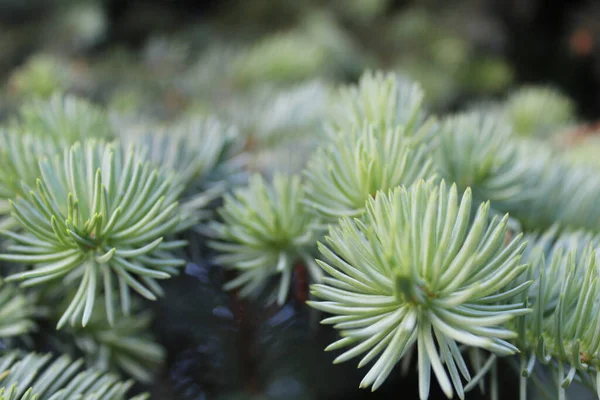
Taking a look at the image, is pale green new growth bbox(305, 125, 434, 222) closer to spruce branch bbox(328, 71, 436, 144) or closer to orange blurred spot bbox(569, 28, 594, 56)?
spruce branch bbox(328, 71, 436, 144)

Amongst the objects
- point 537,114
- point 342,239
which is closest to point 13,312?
point 342,239

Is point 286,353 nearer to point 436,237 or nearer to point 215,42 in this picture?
point 436,237

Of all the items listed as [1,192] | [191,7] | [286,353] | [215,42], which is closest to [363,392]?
[286,353]

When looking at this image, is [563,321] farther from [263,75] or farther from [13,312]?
[263,75]

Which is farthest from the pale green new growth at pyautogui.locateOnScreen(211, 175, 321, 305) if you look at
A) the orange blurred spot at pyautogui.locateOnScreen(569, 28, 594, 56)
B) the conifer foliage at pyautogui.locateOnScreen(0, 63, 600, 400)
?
the orange blurred spot at pyautogui.locateOnScreen(569, 28, 594, 56)

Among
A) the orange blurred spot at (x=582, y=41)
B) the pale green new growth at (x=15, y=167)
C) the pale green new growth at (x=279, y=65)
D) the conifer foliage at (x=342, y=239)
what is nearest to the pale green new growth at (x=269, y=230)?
the conifer foliage at (x=342, y=239)
